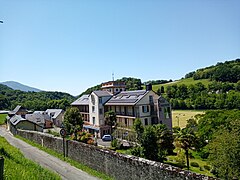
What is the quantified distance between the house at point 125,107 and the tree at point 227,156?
50.1 feet

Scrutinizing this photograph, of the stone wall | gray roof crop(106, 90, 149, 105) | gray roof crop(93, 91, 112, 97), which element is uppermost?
gray roof crop(93, 91, 112, 97)

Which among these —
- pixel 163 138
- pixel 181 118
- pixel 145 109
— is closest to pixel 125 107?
pixel 145 109

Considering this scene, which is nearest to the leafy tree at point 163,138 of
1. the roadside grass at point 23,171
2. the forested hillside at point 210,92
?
the roadside grass at point 23,171

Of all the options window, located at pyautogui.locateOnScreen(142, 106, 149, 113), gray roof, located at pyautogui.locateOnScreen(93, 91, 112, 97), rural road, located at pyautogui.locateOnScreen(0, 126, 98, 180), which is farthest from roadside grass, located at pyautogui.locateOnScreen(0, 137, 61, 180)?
gray roof, located at pyautogui.locateOnScreen(93, 91, 112, 97)

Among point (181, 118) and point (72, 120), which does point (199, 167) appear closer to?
point (72, 120)

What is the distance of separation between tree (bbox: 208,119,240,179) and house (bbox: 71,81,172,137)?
15.3 meters

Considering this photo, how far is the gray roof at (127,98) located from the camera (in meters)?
40.9

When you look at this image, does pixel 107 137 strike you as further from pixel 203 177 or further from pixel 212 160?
pixel 203 177

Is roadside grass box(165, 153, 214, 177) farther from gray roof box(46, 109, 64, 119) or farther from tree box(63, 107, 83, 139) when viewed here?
gray roof box(46, 109, 64, 119)

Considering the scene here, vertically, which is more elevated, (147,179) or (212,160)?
(147,179)

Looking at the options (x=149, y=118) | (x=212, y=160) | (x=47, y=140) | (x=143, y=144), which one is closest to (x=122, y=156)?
(x=47, y=140)

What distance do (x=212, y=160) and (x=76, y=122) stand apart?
72.2ft

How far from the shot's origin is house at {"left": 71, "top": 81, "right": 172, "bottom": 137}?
40375mm

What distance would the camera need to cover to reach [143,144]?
84.6 feet
